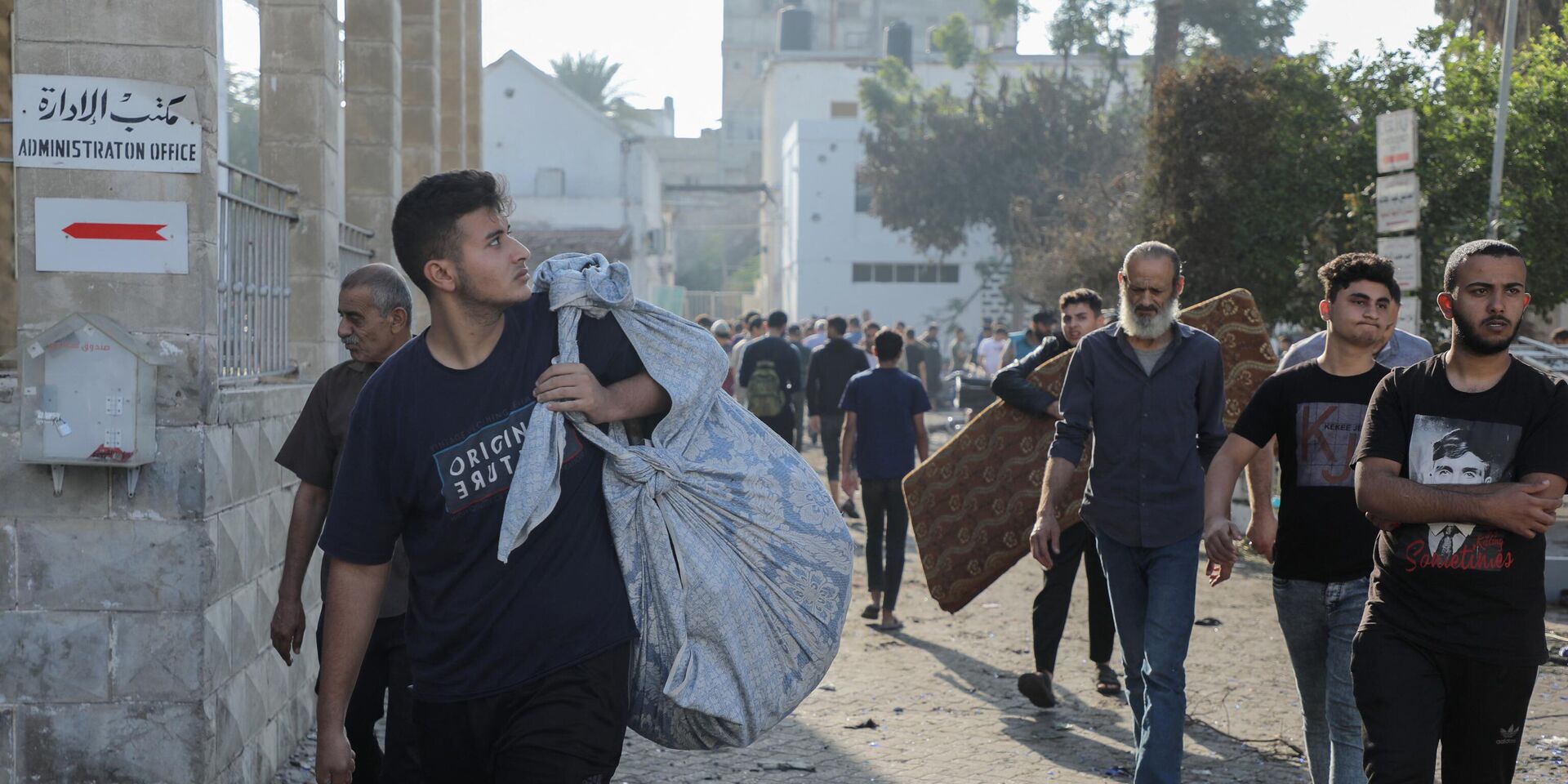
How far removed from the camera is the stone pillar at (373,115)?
1010 centimetres

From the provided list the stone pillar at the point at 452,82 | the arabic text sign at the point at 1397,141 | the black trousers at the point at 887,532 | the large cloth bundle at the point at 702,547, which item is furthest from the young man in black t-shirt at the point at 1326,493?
the stone pillar at the point at 452,82

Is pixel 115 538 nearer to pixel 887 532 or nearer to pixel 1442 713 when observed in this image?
pixel 1442 713

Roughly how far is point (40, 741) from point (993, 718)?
166 inches

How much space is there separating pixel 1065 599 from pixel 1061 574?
0.12 metres

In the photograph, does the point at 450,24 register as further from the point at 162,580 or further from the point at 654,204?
the point at 654,204

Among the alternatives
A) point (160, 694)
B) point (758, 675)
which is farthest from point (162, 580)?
point (758, 675)

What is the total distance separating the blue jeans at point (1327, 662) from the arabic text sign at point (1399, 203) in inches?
259

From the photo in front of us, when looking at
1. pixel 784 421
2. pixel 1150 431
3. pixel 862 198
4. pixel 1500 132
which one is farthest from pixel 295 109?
pixel 862 198

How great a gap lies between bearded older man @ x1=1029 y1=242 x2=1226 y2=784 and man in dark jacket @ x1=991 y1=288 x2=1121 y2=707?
1.90 meters

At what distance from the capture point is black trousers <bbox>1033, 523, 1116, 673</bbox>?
315 inches

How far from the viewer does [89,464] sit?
17.6 ft

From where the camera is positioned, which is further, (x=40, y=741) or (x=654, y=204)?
(x=654, y=204)

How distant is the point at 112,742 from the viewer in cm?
543

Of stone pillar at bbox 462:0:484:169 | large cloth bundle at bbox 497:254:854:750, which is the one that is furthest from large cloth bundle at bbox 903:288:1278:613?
stone pillar at bbox 462:0:484:169
